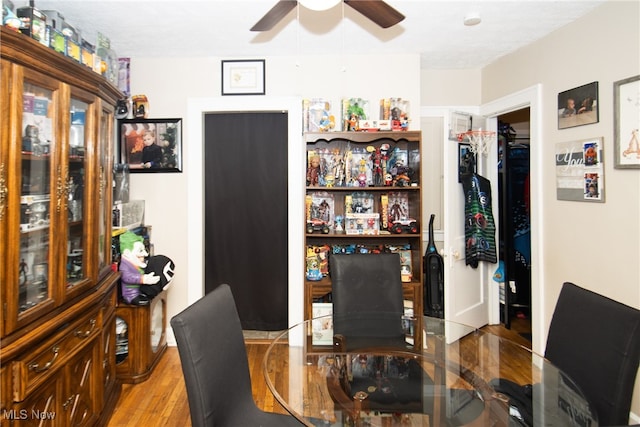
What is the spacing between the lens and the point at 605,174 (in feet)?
7.43

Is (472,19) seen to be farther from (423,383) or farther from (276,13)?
(423,383)

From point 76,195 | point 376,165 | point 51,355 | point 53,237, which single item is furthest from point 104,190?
point 376,165

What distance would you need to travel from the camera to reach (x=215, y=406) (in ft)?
4.37

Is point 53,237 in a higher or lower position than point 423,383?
higher

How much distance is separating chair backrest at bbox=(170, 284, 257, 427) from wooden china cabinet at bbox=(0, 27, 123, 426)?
719 millimetres

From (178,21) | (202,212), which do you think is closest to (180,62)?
(178,21)

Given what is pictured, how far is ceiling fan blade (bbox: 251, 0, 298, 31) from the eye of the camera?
1.72 metres

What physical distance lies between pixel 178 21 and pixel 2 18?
44.4 inches

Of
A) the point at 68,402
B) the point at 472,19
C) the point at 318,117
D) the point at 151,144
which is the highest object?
the point at 472,19

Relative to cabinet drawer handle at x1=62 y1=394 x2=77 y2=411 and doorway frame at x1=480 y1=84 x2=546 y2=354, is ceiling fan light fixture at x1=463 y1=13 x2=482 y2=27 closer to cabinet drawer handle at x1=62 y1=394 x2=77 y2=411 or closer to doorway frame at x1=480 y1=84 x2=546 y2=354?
doorway frame at x1=480 y1=84 x2=546 y2=354

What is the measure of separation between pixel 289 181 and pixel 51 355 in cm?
204

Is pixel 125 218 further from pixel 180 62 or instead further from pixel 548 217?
pixel 548 217

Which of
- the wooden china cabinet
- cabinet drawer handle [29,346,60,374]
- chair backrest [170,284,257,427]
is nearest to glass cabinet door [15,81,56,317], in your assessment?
the wooden china cabinet

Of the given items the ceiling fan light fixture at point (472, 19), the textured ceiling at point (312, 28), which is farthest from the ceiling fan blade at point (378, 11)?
the ceiling fan light fixture at point (472, 19)
